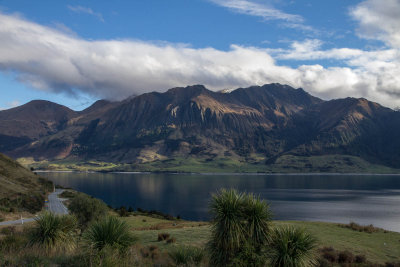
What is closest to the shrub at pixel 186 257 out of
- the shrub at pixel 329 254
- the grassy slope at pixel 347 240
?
the grassy slope at pixel 347 240

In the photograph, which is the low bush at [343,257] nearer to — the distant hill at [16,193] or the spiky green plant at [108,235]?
the spiky green plant at [108,235]

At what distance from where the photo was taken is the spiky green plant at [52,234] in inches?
828

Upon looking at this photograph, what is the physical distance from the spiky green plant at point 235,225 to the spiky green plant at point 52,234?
9.30 m

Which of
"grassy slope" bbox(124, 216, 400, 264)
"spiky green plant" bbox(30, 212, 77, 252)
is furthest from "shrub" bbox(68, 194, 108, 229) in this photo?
"spiky green plant" bbox(30, 212, 77, 252)

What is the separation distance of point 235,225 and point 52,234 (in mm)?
11533

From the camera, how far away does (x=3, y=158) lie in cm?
11962

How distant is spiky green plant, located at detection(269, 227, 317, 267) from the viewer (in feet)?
57.8

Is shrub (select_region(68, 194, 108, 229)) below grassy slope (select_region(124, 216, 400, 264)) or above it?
above

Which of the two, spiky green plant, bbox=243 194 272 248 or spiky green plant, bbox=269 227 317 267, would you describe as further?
spiky green plant, bbox=243 194 272 248

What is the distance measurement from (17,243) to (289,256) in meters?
17.4

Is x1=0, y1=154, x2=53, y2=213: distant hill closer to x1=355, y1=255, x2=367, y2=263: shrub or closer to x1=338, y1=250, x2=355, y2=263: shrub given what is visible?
x1=338, y1=250, x2=355, y2=263: shrub

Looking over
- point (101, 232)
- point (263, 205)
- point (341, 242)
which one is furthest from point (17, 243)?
point (341, 242)

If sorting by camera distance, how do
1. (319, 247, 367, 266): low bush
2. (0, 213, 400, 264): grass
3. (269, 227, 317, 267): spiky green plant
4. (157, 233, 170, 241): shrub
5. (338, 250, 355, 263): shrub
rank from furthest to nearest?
(157, 233, 170, 241): shrub < (0, 213, 400, 264): grass < (338, 250, 355, 263): shrub < (319, 247, 367, 266): low bush < (269, 227, 317, 267): spiky green plant

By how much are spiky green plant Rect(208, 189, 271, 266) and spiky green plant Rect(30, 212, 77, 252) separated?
9301 mm
